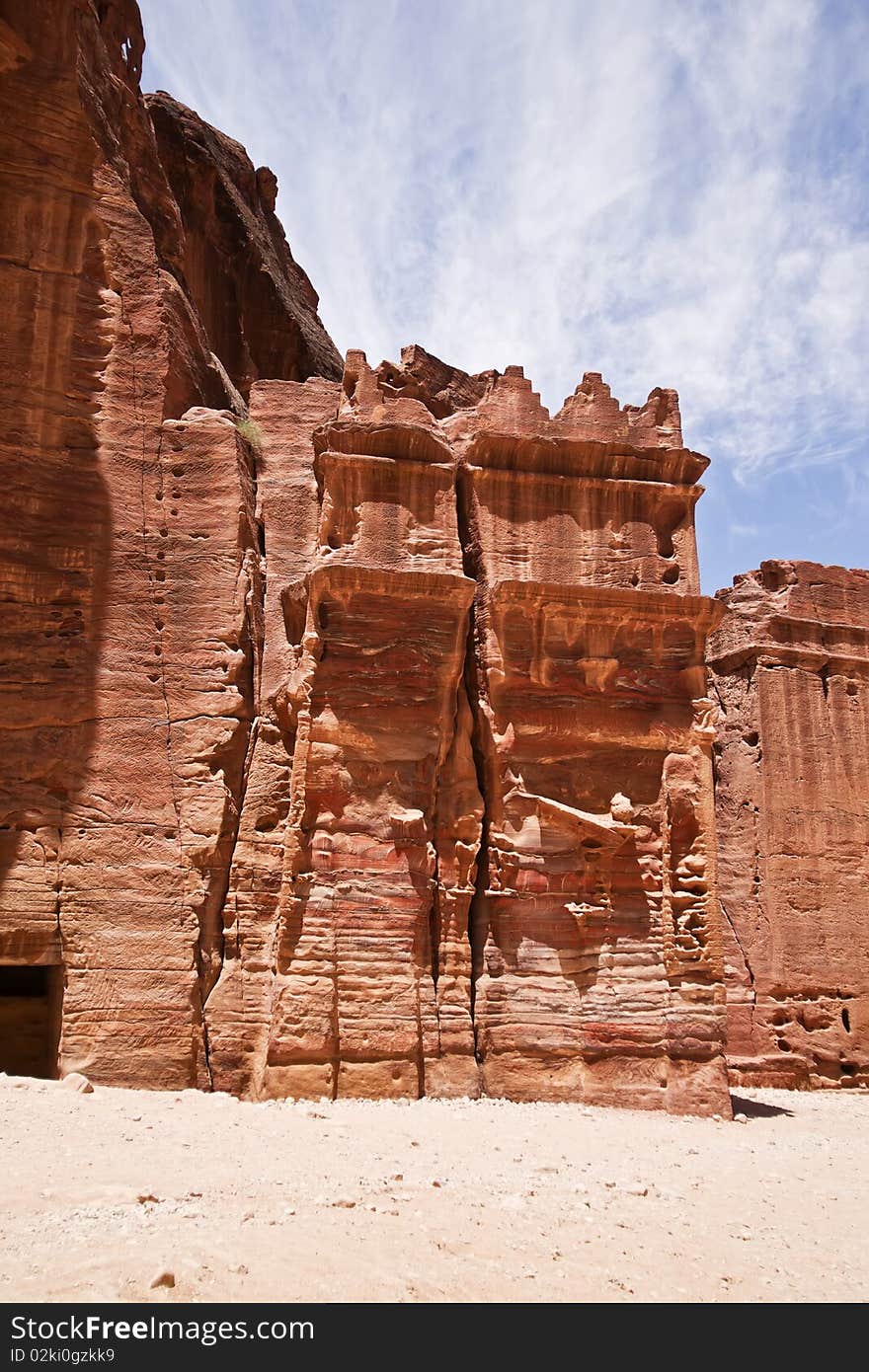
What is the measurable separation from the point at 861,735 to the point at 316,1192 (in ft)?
44.7

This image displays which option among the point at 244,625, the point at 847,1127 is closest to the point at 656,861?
the point at 847,1127

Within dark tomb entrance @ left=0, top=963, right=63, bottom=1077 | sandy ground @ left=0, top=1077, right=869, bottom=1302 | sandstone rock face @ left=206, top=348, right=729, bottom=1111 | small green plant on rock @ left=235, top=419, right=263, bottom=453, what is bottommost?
sandy ground @ left=0, top=1077, right=869, bottom=1302

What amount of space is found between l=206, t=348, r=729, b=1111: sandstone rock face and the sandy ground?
2.59 feet

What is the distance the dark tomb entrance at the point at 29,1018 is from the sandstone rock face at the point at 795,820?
967 centimetres

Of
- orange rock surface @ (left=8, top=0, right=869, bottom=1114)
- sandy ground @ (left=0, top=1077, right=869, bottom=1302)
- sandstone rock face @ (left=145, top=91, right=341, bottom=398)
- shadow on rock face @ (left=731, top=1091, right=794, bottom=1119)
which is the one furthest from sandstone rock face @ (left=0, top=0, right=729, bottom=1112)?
sandstone rock face @ (left=145, top=91, right=341, bottom=398)

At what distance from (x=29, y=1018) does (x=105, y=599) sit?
4.59m

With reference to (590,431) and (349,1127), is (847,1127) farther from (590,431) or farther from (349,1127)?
(590,431)

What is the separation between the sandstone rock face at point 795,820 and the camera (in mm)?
15953

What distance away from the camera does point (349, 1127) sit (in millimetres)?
9047

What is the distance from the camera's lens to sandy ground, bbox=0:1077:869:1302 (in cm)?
528

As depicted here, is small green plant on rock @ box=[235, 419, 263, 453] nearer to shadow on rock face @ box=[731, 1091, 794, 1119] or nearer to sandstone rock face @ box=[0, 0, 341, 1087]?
sandstone rock face @ box=[0, 0, 341, 1087]

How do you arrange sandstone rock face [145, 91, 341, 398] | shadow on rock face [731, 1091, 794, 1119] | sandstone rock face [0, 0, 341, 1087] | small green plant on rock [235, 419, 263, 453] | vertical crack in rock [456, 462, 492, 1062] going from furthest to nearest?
sandstone rock face [145, 91, 341, 398] < small green plant on rock [235, 419, 263, 453] < shadow on rock face [731, 1091, 794, 1119] < vertical crack in rock [456, 462, 492, 1062] < sandstone rock face [0, 0, 341, 1087]

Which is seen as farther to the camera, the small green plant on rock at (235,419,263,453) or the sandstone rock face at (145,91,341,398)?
the sandstone rock face at (145,91,341,398)

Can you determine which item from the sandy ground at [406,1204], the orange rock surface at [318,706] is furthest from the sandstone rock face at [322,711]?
the sandy ground at [406,1204]
